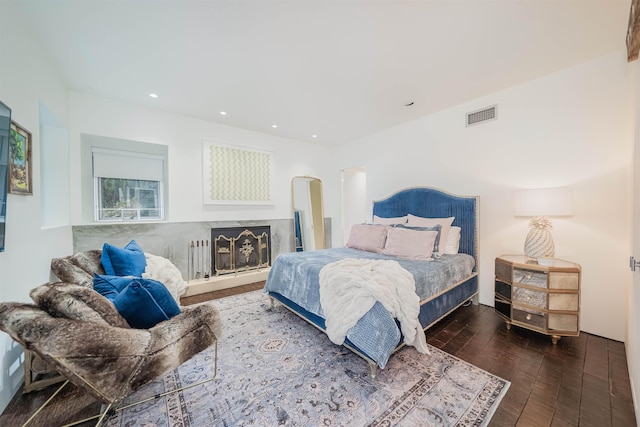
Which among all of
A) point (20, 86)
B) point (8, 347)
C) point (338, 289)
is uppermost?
point (20, 86)

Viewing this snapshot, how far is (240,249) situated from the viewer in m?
4.36

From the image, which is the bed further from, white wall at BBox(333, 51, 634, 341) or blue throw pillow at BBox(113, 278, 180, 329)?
blue throw pillow at BBox(113, 278, 180, 329)

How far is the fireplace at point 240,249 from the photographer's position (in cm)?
411

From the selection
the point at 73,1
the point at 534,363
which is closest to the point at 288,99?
the point at 73,1

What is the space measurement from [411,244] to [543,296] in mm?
1274

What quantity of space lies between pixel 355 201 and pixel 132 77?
4.41 metres

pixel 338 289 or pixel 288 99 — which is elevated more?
pixel 288 99

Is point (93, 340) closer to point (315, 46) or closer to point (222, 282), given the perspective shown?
point (315, 46)

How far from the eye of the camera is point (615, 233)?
2.26 m

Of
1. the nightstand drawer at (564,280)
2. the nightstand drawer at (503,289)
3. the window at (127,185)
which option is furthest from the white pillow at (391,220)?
→ the window at (127,185)

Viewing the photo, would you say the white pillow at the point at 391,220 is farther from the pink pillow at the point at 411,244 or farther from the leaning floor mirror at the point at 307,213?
the leaning floor mirror at the point at 307,213

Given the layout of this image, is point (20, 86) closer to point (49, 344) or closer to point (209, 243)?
point (49, 344)

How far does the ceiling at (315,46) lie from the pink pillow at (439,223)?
1660 millimetres

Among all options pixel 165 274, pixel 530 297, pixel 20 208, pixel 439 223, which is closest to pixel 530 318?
pixel 530 297
